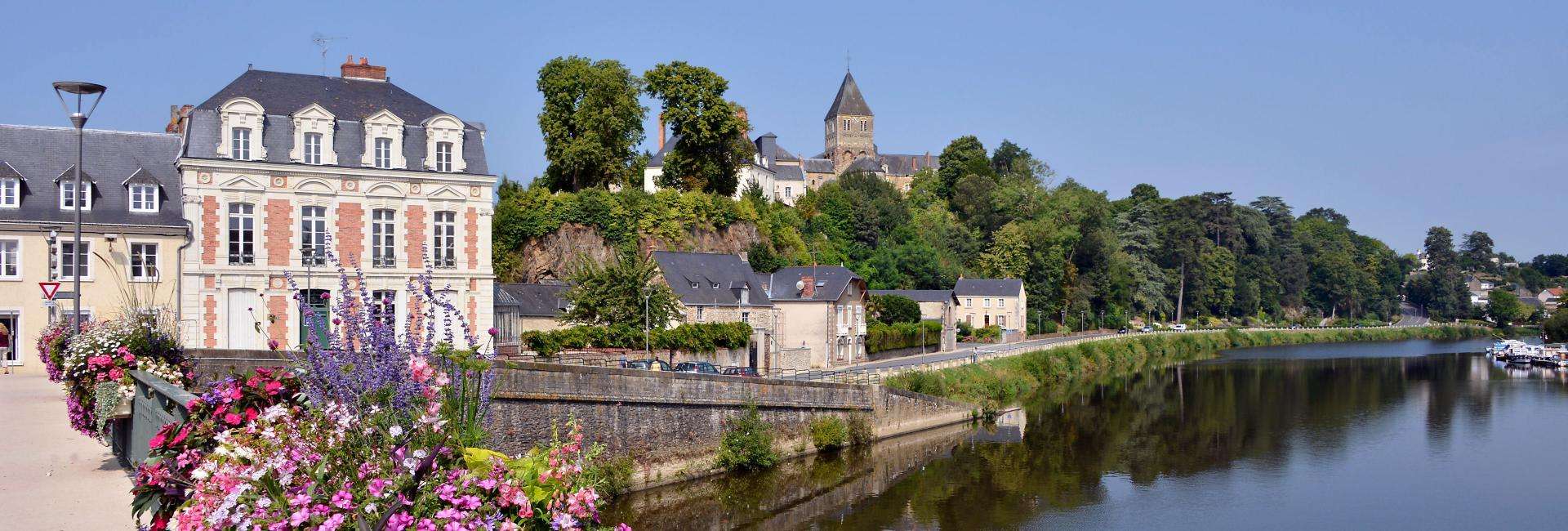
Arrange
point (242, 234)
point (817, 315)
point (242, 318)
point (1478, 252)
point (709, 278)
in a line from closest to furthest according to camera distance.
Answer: point (242, 234) → point (242, 318) → point (709, 278) → point (817, 315) → point (1478, 252)

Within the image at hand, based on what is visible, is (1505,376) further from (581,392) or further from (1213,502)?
(581,392)

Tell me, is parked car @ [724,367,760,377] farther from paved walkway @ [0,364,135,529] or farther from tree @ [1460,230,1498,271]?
tree @ [1460,230,1498,271]

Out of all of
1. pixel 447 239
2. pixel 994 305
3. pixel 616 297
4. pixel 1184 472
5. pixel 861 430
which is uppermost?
pixel 447 239

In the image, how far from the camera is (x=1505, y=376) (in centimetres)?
5434

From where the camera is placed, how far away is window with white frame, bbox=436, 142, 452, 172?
27.2 meters

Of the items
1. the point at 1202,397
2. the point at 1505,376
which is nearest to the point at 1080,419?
the point at 1202,397

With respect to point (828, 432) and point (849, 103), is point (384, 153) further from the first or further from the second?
point (849, 103)

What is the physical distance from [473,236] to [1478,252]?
146091 mm

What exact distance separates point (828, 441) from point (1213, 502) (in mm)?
8139

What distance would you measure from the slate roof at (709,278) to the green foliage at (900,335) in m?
6.04

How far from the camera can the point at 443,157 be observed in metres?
27.2

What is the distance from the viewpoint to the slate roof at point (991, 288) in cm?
6206

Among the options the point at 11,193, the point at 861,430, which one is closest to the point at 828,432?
the point at 861,430

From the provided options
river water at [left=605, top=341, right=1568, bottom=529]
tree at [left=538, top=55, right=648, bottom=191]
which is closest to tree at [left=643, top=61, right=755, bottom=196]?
tree at [left=538, top=55, right=648, bottom=191]
